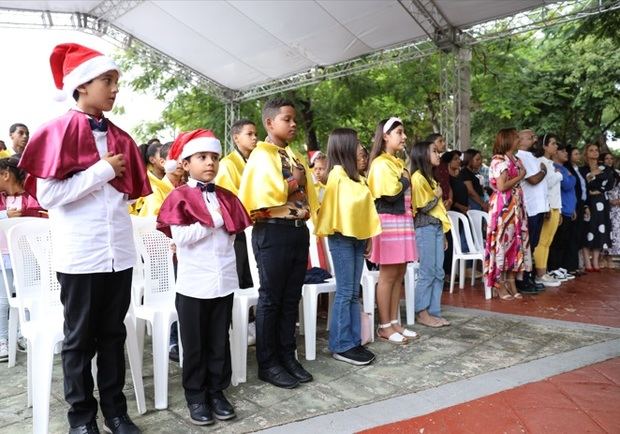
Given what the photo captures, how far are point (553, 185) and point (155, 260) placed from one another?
16.9 feet

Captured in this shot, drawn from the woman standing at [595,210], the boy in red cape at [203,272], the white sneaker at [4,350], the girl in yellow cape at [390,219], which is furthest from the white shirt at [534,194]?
the white sneaker at [4,350]

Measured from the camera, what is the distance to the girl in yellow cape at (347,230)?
11.7ft

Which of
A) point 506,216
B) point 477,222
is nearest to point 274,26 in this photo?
point 477,222

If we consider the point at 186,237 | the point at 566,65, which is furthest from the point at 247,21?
the point at 566,65

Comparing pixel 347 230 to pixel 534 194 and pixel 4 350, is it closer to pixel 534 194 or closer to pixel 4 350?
pixel 4 350

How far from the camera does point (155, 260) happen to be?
333 centimetres

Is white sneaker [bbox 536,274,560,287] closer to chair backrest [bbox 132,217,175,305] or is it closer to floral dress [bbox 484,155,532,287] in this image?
floral dress [bbox 484,155,532,287]

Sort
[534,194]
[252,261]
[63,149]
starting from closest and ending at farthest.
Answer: [63,149], [252,261], [534,194]

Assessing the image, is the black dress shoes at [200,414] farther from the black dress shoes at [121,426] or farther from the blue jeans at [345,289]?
the blue jeans at [345,289]

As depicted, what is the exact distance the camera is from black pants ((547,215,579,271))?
719cm

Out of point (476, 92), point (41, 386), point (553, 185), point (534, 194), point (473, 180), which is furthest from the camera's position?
point (476, 92)

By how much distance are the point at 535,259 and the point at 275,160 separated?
473 cm

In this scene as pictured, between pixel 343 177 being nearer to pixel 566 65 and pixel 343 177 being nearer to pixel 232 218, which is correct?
pixel 232 218

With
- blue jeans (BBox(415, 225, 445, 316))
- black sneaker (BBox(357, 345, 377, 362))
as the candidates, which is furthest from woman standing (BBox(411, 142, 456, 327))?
black sneaker (BBox(357, 345, 377, 362))
